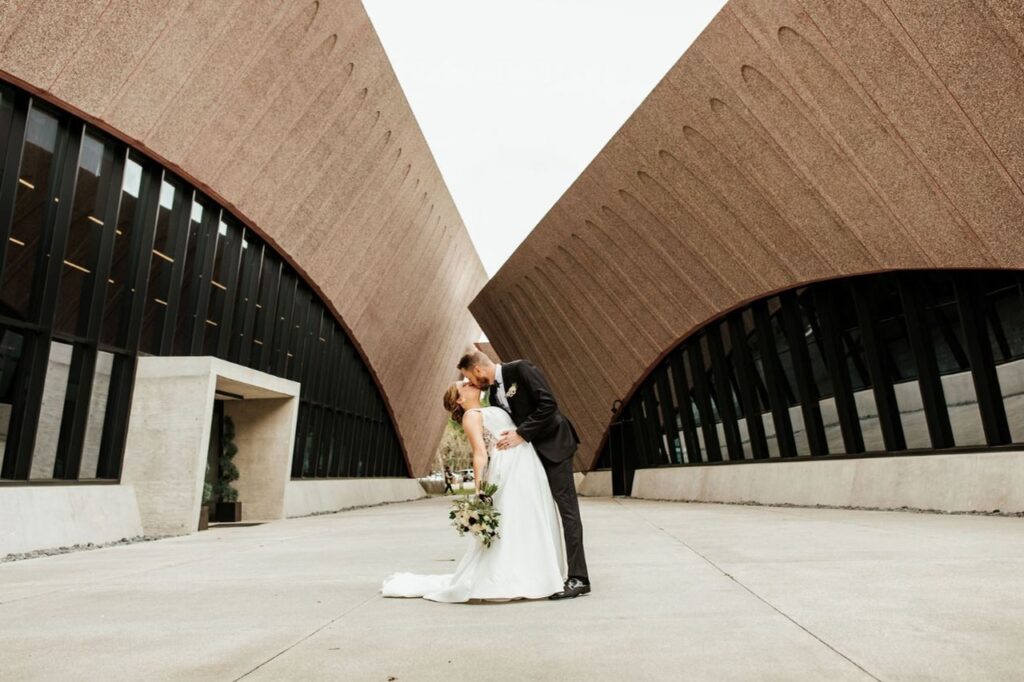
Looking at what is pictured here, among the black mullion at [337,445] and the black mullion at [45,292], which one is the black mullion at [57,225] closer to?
the black mullion at [45,292]

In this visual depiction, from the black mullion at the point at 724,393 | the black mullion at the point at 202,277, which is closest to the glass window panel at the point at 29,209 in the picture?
the black mullion at the point at 202,277

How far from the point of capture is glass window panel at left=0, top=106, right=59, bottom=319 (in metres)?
11.0

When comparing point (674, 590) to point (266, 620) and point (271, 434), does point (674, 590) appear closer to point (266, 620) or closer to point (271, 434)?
point (266, 620)

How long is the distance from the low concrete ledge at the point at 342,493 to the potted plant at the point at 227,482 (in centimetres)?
116

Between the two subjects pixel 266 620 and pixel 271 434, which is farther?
pixel 271 434

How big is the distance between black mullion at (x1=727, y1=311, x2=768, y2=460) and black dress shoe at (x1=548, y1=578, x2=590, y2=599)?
601 inches

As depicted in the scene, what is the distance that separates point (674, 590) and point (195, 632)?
9.60ft

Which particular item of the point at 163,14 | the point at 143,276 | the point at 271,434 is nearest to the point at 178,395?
the point at 143,276

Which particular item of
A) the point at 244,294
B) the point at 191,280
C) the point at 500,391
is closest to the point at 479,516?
the point at 500,391

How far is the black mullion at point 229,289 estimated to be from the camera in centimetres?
1722

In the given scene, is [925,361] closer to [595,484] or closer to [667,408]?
[667,408]

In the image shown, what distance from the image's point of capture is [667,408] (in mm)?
24766

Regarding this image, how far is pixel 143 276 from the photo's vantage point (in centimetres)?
1360

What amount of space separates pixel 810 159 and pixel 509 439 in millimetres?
10349
